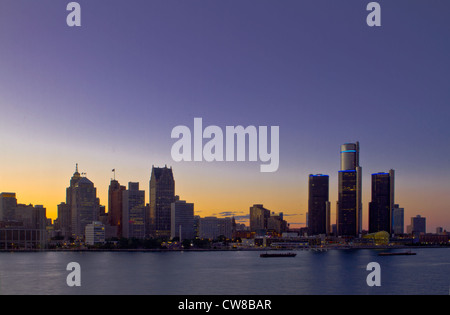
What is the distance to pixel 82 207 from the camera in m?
193

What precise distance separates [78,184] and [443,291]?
176834 millimetres

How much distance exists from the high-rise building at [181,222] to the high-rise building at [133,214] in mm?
14255

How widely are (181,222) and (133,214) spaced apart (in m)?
22.5

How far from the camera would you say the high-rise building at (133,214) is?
629 feet

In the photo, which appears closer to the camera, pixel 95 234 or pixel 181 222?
pixel 95 234

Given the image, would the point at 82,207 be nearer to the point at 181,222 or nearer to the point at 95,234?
the point at 95,234

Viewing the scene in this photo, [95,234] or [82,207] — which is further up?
[82,207]

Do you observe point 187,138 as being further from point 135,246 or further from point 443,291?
point 135,246

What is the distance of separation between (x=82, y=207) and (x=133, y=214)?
2190cm

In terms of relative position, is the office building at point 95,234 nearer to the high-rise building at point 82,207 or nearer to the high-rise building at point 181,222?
the high-rise building at point 82,207

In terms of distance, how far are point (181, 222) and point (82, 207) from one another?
43.7m

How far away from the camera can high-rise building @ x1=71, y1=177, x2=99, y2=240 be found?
18938 centimetres

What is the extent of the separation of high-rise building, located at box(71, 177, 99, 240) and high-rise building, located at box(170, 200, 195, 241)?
34840 millimetres

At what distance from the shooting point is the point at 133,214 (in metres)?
194
